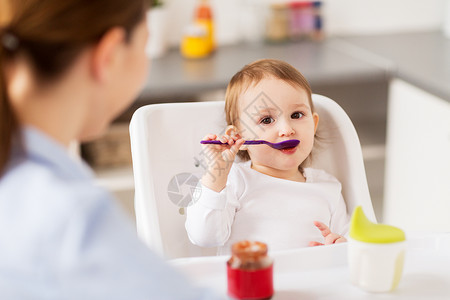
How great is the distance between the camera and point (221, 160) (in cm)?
106

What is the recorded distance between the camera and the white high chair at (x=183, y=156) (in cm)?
111

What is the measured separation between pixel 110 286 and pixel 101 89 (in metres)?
0.23

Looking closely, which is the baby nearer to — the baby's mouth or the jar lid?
the baby's mouth

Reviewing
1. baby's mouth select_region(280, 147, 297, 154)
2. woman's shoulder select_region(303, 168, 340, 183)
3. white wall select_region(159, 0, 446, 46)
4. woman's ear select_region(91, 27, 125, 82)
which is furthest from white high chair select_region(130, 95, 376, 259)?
white wall select_region(159, 0, 446, 46)

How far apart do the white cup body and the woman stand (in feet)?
0.85

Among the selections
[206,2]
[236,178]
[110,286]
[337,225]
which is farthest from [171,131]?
[206,2]

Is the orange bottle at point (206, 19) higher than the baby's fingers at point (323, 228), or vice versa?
the orange bottle at point (206, 19)

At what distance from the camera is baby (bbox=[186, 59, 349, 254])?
3.47 feet

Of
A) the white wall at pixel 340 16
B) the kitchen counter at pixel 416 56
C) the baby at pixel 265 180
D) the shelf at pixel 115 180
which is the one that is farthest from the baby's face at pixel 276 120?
the white wall at pixel 340 16

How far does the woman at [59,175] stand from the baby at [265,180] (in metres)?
0.38

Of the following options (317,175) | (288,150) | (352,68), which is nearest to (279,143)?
(288,150)

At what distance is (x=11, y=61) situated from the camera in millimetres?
645

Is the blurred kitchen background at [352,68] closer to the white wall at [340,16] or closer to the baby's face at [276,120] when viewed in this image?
the white wall at [340,16]

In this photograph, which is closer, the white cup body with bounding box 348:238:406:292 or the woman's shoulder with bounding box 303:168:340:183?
the white cup body with bounding box 348:238:406:292
